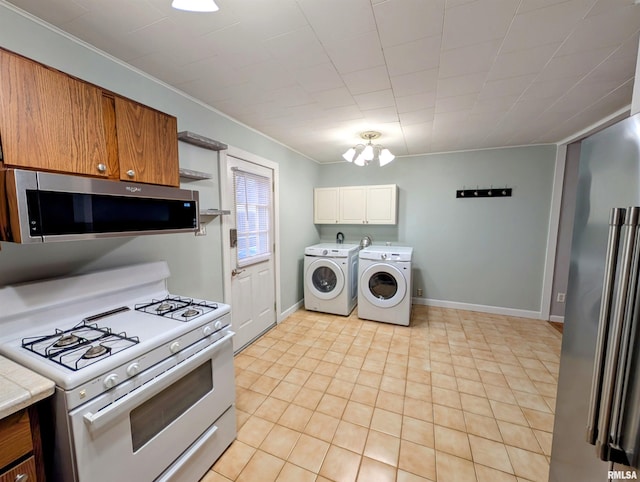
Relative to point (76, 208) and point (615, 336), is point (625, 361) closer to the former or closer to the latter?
point (615, 336)

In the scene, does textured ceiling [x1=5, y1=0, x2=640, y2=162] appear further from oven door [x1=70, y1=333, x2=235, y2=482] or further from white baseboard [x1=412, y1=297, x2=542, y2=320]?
white baseboard [x1=412, y1=297, x2=542, y2=320]

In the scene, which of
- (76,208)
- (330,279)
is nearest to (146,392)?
(76,208)

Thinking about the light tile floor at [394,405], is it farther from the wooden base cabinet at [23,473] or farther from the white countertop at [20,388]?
the white countertop at [20,388]

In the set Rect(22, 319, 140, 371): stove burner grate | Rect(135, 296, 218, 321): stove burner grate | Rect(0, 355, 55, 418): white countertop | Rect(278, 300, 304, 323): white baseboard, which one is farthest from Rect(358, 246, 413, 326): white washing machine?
Rect(0, 355, 55, 418): white countertop

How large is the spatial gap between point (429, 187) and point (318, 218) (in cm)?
175

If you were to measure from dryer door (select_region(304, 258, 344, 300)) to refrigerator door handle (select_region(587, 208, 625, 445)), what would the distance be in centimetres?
281

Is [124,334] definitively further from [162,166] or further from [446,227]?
[446,227]

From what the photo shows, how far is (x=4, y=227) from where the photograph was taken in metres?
0.95

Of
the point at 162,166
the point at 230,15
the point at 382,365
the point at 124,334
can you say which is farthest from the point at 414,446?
the point at 230,15

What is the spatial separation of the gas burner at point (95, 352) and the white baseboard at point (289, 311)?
2.46m

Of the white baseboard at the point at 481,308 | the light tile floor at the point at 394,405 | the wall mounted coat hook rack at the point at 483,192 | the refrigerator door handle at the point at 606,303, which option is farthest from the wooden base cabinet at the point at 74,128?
the white baseboard at the point at 481,308

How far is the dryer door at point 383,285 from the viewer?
128 inches

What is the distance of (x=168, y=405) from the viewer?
48.3 inches

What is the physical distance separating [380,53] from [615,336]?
1620 mm
